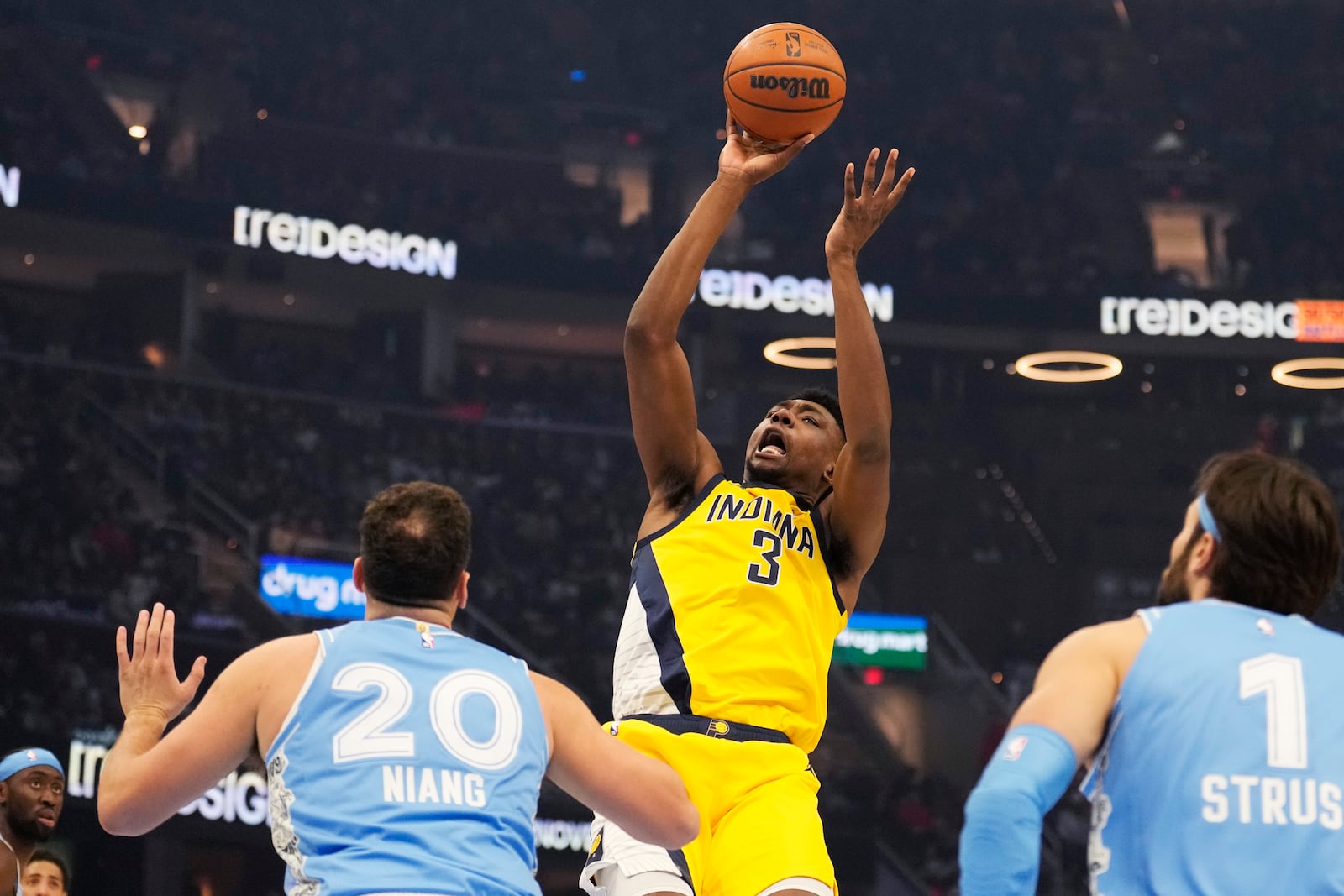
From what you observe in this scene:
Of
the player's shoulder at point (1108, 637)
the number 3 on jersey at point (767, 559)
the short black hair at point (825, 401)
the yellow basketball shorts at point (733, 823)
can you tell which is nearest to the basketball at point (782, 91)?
the short black hair at point (825, 401)

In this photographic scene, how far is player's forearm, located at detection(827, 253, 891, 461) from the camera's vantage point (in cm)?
426

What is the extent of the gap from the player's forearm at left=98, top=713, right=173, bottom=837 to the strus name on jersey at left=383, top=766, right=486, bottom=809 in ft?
1.43

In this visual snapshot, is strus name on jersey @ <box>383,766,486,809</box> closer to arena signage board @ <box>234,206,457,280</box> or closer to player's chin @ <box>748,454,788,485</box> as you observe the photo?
player's chin @ <box>748,454,788,485</box>

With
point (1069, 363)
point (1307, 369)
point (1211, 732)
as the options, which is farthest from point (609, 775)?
point (1307, 369)

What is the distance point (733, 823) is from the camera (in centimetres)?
385

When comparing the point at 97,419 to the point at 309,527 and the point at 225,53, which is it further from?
the point at 225,53

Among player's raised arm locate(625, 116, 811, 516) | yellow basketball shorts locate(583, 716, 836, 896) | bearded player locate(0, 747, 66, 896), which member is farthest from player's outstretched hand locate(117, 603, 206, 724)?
bearded player locate(0, 747, 66, 896)

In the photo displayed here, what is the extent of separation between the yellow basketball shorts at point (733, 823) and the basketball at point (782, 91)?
1914mm

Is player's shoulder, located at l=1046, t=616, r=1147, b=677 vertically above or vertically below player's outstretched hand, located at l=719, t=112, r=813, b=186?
below

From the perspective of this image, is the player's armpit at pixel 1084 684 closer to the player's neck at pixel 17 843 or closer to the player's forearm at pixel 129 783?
the player's forearm at pixel 129 783

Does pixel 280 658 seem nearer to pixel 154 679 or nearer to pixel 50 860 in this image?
pixel 154 679

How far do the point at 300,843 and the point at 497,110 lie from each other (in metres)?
20.1

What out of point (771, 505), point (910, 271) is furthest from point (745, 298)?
point (771, 505)

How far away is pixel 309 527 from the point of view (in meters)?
17.4
